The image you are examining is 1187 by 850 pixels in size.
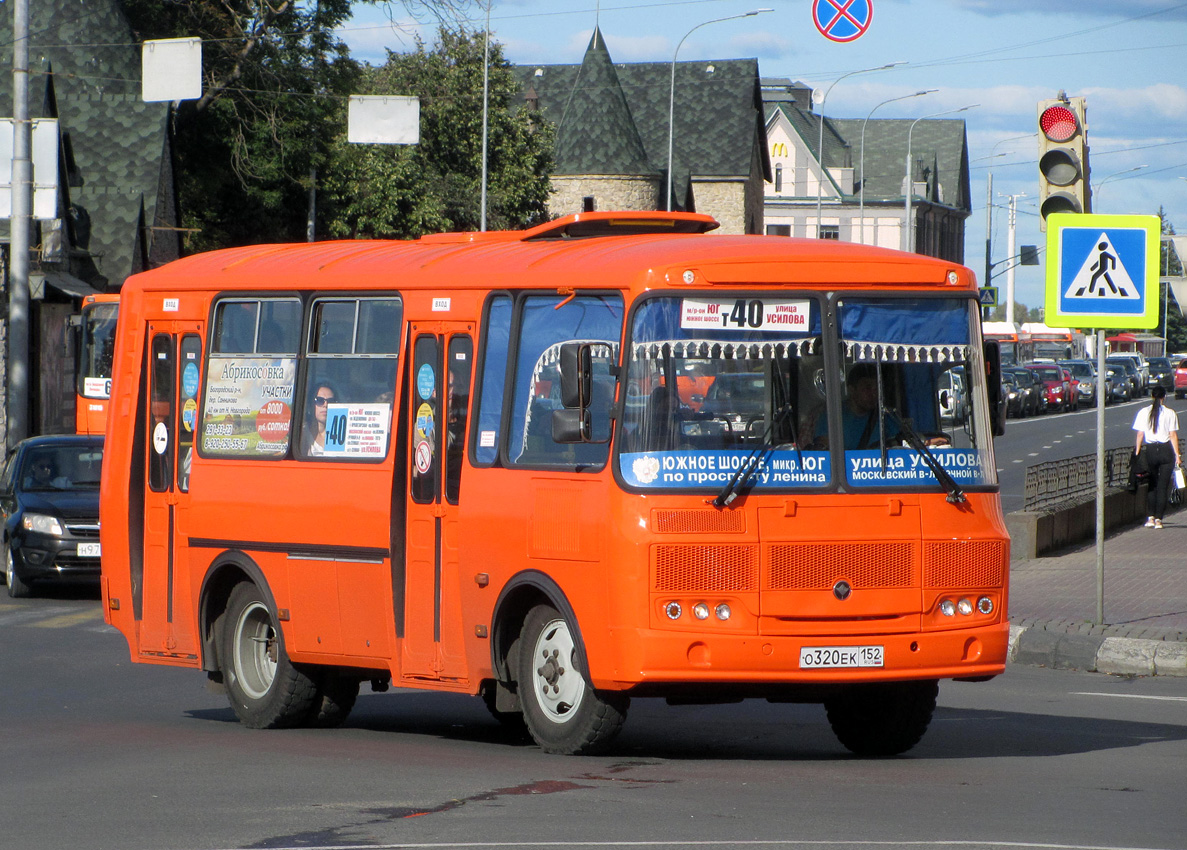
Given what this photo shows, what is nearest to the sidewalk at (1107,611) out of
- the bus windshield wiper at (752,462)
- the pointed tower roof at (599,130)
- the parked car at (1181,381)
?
the bus windshield wiper at (752,462)

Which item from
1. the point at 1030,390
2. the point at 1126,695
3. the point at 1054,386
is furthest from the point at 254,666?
the point at 1054,386

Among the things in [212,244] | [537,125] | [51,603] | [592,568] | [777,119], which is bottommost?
[51,603]

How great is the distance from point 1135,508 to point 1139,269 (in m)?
12.2

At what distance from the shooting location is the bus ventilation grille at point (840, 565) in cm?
875

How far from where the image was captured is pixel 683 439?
8.73 metres

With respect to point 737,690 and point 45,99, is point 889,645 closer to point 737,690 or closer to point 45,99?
point 737,690

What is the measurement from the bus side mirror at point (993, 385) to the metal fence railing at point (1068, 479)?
1135 centimetres

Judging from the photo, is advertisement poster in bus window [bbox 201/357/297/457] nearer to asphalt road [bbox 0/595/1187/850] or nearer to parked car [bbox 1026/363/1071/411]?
asphalt road [bbox 0/595/1187/850]

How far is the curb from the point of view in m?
13.9

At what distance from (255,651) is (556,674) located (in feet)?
8.76

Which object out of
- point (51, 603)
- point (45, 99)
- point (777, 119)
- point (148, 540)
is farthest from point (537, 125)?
point (148, 540)

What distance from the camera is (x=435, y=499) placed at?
9914 millimetres

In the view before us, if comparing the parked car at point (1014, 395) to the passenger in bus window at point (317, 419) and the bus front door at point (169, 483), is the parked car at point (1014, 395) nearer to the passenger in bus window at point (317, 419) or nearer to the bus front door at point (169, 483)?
the bus front door at point (169, 483)

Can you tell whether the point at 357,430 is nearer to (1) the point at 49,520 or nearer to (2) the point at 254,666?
(2) the point at 254,666
